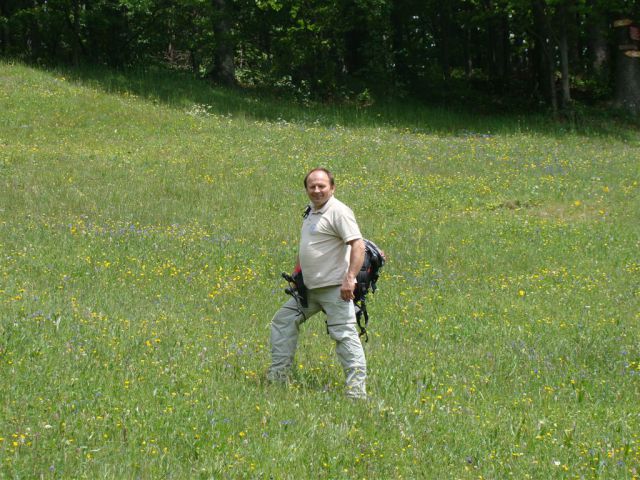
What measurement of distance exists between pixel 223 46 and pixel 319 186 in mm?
26008

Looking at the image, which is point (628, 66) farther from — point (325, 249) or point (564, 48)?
point (325, 249)

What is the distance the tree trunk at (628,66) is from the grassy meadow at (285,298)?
18.9 feet

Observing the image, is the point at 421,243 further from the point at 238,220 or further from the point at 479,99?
the point at 479,99

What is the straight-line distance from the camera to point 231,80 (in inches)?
1246

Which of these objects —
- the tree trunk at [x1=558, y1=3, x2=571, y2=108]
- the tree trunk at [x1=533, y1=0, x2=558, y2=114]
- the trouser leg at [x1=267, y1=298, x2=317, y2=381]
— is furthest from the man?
the tree trunk at [x1=533, y1=0, x2=558, y2=114]

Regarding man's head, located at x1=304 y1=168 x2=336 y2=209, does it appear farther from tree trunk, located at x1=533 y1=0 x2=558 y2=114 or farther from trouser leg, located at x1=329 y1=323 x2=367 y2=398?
tree trunk, located at x1=533 y1=0 x2=558 y2=114

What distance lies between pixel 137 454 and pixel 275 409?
4.34 ft

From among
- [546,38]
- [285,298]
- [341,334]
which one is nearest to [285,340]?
[341,334]

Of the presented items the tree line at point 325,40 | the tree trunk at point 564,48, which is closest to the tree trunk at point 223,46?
the tree line at point 325,40

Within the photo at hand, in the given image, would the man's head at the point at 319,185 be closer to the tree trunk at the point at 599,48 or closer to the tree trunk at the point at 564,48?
the tree trunk at the point at 564,48

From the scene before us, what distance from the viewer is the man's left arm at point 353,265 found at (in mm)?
6305

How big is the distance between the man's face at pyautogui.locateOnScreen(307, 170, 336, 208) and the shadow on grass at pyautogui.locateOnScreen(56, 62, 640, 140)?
19209 mm

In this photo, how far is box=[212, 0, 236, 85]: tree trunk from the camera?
101 ft

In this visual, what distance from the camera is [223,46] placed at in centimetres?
3119
